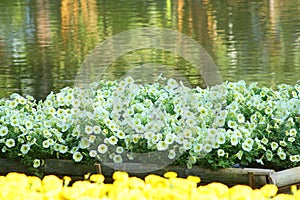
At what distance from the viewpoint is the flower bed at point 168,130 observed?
409 centimetres

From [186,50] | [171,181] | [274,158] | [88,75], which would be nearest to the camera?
[171,181]

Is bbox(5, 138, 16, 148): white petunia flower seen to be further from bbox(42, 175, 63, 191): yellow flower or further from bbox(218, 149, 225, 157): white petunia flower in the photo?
bbox(42, 175, 63, 191): yellow flower

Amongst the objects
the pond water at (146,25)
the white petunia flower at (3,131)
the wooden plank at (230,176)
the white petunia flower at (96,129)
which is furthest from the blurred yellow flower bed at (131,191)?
the pond water at (146,25)

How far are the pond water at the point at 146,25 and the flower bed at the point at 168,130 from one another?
3.70 m

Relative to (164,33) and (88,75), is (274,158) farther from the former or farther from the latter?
(164,33)

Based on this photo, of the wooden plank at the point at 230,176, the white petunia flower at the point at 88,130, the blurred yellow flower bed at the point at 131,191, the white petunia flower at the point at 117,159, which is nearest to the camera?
the blurred yellow flower bed at the point at 131,191

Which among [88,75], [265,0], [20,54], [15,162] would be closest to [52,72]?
[88,75]

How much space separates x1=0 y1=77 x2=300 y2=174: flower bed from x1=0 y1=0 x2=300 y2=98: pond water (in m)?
3.70

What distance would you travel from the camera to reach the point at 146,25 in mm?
13250

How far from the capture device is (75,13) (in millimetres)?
16594

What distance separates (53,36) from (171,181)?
34.2 feet

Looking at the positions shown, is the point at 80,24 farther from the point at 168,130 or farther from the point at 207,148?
the point at 207,148

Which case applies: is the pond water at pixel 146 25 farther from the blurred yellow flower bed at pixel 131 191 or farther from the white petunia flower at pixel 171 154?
the blurred yellow flower bed at pixel 131 191

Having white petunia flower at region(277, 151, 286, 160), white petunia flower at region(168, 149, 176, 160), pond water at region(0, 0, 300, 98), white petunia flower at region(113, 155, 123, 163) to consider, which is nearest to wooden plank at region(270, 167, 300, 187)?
white petunia flower at region(277, 151, 286, 160)
